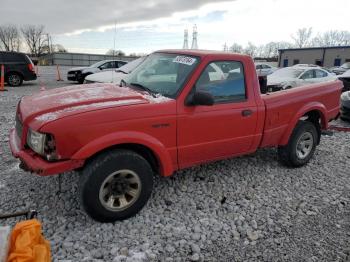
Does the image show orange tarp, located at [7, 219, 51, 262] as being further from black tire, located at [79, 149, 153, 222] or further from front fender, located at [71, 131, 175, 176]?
front fender, located at [71, 131, 175, 176]

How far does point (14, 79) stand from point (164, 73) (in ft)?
44.4

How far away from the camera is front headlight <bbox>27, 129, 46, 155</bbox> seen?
9.96 ft

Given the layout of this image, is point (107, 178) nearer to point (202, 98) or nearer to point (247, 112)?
point (202, 98)

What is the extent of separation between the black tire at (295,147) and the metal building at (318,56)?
47713 millimetres

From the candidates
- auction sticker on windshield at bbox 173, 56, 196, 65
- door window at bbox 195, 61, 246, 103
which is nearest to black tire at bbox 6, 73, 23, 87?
auction sticker on windshield at bbox 173, 56, 196, 65

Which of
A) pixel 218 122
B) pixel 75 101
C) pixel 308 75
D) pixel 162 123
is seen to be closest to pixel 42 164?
pixel 75 101

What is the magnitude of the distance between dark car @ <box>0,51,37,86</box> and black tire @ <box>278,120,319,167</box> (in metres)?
14.0

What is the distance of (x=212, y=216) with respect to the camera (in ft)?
12.1

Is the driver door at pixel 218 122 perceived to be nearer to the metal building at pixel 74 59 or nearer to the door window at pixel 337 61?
the metal building at pixel 74 59

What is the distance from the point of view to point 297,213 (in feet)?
12.5

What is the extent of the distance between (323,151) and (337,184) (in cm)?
155

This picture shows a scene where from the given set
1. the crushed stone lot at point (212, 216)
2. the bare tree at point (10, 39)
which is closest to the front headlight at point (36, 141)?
the crushed stone lot at point (212, 216)

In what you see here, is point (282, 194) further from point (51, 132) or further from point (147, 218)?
point (51, 132)

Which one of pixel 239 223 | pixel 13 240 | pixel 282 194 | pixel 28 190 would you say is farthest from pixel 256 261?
pixel 28 190
